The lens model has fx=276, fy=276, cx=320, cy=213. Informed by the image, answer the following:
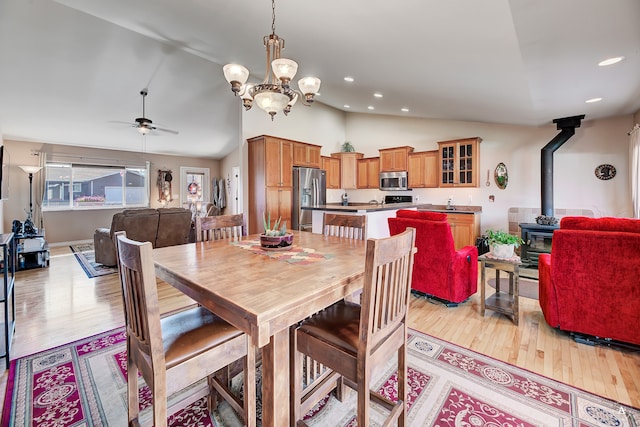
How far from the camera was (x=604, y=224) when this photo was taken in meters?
2.06

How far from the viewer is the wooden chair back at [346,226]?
2.37 metres

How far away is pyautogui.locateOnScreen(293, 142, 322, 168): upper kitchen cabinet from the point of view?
5535 mm

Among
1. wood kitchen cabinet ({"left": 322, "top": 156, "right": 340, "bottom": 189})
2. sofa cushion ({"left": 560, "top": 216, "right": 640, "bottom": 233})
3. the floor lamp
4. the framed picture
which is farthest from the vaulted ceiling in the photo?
the framed picture

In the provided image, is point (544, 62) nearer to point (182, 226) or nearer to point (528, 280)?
point (528, 280)

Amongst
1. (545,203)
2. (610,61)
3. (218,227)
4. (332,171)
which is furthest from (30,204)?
(545,203)

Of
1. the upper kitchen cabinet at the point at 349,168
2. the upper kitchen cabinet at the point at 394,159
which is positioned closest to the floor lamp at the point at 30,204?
the upper kitchen cabinet at the point at 349,168

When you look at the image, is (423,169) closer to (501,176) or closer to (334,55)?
(501,176)

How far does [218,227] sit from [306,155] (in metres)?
3.61

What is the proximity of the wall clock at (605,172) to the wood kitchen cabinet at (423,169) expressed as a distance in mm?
2450

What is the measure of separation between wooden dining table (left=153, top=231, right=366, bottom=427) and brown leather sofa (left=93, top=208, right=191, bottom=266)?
3127 mm

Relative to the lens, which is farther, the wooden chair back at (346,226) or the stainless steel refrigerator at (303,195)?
the stainless steel refrigerator at (303,195)

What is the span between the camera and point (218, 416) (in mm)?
1547

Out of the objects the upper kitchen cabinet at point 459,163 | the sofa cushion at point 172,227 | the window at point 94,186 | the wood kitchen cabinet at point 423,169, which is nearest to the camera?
the sofa cushion at point 172,227

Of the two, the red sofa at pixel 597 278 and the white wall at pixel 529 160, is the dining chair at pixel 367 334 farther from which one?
the white wall at pixel 529 160
